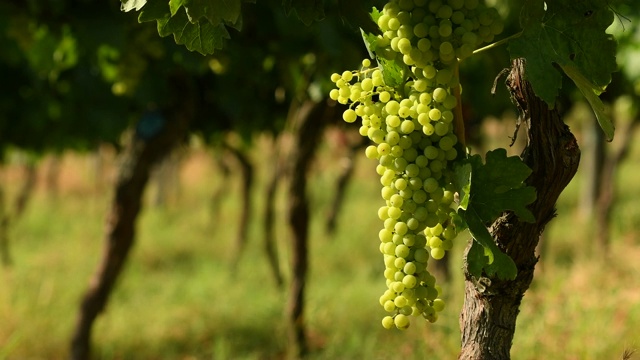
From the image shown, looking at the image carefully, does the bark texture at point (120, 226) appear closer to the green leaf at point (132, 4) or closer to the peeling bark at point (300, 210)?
the peeling bark at point (300, 210)

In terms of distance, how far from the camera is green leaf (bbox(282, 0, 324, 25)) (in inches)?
57.9

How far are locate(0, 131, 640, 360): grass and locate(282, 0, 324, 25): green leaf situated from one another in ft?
6.55

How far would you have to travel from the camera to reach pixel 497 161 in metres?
1.40

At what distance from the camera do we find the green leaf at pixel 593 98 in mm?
1421

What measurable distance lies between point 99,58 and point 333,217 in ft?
16.7

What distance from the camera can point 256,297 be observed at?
20.7ft

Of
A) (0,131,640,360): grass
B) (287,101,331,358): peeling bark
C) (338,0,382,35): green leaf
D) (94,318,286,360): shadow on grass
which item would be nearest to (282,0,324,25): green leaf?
(338,0,382,35): green leaf

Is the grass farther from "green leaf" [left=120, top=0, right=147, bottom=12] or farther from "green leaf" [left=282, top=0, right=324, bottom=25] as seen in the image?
"green leaf" [left=282, top=0, right=324, bottom=25]

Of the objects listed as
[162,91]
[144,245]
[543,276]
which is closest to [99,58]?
[162,91]

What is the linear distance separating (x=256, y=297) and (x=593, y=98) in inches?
200

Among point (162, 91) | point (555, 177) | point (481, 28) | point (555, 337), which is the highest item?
point (481, 28)

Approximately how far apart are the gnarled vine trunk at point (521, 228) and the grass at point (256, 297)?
5.97ft

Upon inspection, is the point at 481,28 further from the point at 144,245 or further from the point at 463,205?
the point at 144,245

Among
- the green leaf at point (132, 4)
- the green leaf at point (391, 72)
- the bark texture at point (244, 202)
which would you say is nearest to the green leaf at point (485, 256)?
the green leaf at point (391, 72)
